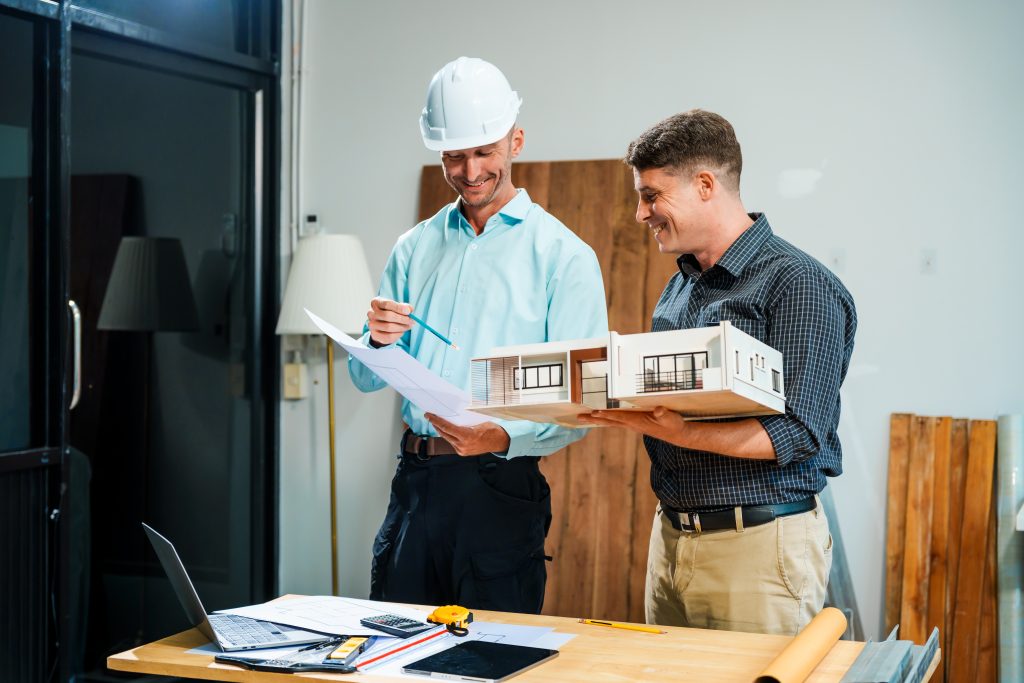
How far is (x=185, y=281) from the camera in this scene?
3912 mm

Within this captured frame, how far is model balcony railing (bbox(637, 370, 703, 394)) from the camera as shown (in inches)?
57.9

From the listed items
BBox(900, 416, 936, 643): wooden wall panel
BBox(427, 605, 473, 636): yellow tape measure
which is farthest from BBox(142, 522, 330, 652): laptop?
BBox(900, 416, 936, 643): wooden wall panel

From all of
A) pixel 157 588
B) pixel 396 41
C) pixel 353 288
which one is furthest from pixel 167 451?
pixel 396 41

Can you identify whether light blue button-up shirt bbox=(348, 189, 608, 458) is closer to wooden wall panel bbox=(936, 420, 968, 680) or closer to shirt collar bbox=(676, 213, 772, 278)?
shirt collar bbox=(676, 213, 772, 278)

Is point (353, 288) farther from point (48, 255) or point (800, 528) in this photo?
point (800, 528)

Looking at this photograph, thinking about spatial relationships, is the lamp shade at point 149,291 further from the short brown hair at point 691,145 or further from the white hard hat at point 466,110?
the short brown hair at point 691,145

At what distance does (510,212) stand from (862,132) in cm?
171

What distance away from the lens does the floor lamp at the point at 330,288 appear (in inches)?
152

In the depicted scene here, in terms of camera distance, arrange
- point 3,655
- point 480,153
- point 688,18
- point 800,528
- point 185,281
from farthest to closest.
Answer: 1. point 185,281
2. point 688,18
3. point 3,655
4. point 480,153
5. point 800,528

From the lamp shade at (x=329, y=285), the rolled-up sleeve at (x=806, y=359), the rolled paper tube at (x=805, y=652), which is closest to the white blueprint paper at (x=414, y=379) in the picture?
the rolled-up sleeve at (x=806, y=359)

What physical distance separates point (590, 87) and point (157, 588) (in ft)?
8.06

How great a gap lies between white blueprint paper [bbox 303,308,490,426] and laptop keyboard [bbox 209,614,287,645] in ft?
1.61

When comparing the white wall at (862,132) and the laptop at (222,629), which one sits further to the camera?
the white wall at (862,132)

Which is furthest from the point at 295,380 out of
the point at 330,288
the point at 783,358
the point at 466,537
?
the point at 783,358
